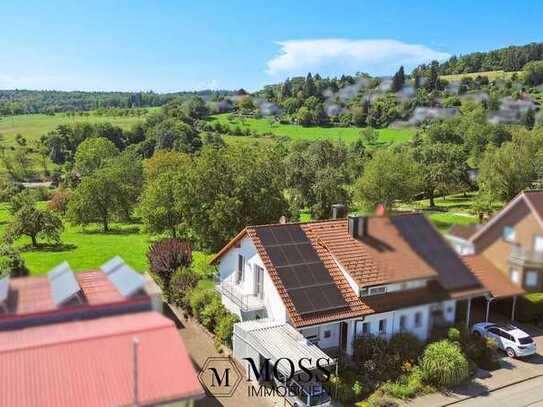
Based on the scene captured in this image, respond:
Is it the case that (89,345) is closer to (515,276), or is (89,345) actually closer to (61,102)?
(515,276)

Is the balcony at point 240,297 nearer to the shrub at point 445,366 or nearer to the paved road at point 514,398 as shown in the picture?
the shrub at point 445,366

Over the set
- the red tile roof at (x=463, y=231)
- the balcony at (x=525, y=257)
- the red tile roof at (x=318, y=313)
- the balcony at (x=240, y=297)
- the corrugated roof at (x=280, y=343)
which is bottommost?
the balcony at (x=240, y=297)

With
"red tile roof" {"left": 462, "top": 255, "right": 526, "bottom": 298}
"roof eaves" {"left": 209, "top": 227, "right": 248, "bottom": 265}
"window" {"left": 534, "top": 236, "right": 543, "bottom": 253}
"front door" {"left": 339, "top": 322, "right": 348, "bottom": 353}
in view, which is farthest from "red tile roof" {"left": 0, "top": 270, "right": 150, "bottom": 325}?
"roof eaves" {"left": 209, "top": 227, "right": 248, "bottom": 265}

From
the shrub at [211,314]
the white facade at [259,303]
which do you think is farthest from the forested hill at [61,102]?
the shrub at [211,314]

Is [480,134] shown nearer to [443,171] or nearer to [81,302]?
[443,171]

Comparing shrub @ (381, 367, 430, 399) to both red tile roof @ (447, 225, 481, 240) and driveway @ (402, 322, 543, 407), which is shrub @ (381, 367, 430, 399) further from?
red tile roof @ (447, 225, 481, 240)

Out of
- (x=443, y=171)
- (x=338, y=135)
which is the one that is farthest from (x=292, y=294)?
(x=338, y=135)

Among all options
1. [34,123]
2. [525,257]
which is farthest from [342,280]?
[34,123]

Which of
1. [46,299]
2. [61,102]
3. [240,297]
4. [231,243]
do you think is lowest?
[240,297]
